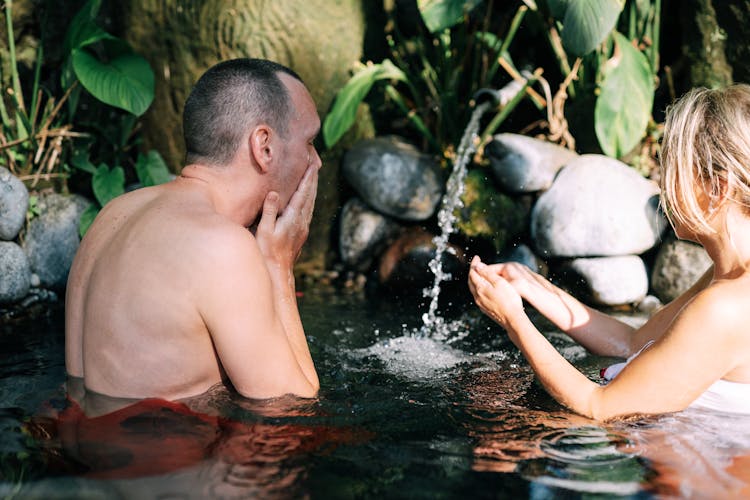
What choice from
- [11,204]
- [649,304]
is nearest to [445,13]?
[649,304]

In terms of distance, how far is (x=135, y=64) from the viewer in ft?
17.9

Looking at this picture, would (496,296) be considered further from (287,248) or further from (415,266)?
(415,266)

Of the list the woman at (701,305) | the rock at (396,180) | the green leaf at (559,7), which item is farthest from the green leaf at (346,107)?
the woman at (701,305)

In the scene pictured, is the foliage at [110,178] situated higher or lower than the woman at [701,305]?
lower

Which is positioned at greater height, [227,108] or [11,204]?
[227,108]

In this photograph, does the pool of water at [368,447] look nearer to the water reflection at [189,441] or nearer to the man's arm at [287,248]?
the water reflection at [189,441]

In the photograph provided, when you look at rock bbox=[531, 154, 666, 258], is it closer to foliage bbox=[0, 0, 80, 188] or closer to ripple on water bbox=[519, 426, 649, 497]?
ripple on water bbox=[519, 426, 649, 497]

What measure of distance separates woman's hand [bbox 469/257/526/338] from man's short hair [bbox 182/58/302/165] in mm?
926

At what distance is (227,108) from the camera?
9.10 feet

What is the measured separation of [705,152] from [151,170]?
159 inches

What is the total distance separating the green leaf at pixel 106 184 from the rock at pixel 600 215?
114 inches

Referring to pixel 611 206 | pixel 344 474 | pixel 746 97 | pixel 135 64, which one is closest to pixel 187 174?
pixel 344 474

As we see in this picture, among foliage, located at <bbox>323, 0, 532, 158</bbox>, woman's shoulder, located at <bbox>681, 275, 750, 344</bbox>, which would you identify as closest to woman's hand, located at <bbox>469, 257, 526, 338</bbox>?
woman's shoulder, located at <bbox>681, 275, 750, 344</bbox>

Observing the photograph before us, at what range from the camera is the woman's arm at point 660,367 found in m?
2.42
